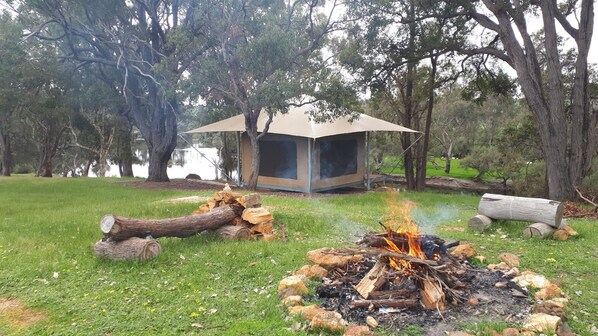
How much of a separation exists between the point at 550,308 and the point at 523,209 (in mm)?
4689

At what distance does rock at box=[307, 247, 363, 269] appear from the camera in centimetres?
563

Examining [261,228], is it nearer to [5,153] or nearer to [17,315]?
[17,315]

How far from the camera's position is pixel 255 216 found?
798cm

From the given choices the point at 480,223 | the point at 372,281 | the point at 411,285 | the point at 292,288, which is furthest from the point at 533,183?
the point at 292,288

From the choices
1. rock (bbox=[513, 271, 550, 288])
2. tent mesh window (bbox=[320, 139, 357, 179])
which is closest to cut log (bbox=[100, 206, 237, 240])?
rock (bbox=[513, 271, 550, 288])

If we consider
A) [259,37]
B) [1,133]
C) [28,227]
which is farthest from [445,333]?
[1,133]

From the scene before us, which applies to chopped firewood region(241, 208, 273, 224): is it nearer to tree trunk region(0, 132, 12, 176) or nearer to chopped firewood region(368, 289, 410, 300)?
chopped firewood region(368, 289, 410, 300)

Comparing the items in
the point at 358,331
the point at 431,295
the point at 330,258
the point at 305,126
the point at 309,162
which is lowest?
the point at 358,331

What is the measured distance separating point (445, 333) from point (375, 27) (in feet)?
47.9

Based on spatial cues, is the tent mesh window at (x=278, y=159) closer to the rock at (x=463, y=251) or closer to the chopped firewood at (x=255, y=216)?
the chopped firewood at (x=255, y=216)

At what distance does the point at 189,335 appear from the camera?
4.22 m

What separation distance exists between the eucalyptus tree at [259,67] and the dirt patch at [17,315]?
9981 mm

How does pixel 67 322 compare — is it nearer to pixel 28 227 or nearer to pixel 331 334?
pixel 331 334

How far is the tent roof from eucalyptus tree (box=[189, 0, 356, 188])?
964mm
